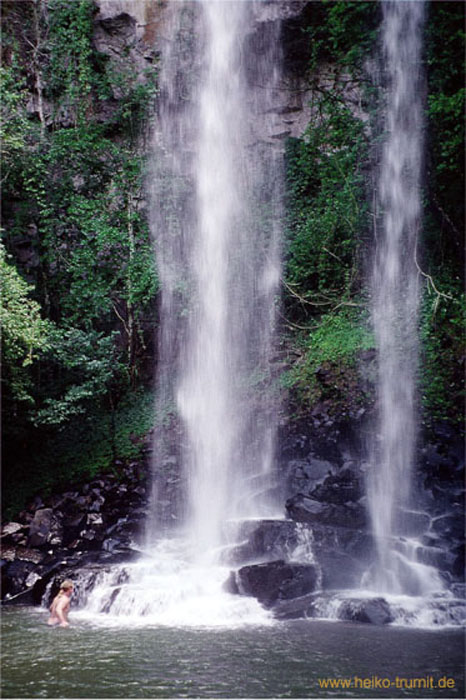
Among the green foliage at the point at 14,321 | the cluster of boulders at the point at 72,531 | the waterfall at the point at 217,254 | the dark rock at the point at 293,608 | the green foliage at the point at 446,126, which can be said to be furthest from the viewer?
the waterfall at the point at 217,254

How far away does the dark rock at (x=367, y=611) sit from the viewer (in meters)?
7.34

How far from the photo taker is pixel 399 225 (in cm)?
1404

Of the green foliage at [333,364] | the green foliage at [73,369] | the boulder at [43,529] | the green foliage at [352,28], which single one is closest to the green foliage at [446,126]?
the green foliage at [352,28]

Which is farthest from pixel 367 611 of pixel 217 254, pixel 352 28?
pixel 352 28

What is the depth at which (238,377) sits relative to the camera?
1440 cm

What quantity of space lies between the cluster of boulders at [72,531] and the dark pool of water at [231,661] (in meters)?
2.52

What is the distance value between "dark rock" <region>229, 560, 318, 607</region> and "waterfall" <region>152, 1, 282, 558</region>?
3.13 metres

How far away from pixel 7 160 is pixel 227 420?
26.7 feet

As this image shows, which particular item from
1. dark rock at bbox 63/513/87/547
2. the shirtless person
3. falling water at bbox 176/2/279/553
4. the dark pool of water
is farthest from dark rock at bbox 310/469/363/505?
the shirtless person

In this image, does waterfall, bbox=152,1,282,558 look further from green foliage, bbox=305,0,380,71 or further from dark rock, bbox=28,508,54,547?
green foliage, bbox=305,0,380,71

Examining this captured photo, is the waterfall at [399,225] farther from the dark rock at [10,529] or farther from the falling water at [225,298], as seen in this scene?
the dark rock at [10,529]

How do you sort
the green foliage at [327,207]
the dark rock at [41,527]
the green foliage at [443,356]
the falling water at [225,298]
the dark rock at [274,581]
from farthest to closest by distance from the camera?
1. the green foliage at [327,207]
2. the falling water at [225,298]
3. the green foliage at [443,356]
4. the dark rock at [41,527]
5. the dark rock at [274,581]

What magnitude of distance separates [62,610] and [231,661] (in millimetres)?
2705

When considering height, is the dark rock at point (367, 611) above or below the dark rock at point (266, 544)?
below
